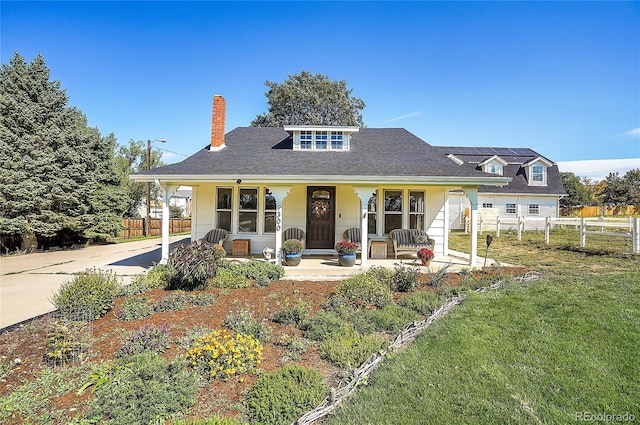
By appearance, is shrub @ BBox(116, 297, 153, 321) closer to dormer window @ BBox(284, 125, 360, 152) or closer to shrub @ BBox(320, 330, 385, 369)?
shrub @ BBox(320, 330, 385, 369)

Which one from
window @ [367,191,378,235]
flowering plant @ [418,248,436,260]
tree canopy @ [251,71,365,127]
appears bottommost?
flowering plant @ [418,248,436,260]

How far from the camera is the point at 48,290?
24.2 ft

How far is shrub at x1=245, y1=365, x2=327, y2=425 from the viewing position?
8.71ft

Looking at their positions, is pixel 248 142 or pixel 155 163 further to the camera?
pixel 155 163

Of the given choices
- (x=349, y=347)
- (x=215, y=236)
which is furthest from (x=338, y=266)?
(x=349, y=347)

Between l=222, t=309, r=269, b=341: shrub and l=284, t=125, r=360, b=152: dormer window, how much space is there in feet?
28.5

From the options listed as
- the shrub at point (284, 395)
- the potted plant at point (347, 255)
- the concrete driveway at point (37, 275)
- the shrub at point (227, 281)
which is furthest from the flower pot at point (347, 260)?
the shrub at point (284, 395)

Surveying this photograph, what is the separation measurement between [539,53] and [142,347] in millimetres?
13363

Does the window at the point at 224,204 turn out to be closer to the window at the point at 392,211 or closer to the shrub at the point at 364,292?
the window at the point at 392,211

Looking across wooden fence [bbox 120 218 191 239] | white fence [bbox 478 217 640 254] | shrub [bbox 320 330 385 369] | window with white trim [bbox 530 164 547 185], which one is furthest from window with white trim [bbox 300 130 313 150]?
window with white trim [bbox 530 164 547 185]

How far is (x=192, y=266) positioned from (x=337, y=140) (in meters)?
7.84

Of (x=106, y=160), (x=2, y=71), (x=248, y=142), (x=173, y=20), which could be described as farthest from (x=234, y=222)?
(x=2, y=71)

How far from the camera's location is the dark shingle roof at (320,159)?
31.4ft

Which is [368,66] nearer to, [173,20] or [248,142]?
[248,142]
